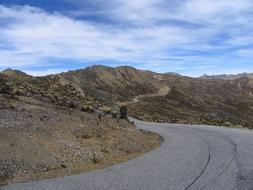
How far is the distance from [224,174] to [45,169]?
5.53 meters

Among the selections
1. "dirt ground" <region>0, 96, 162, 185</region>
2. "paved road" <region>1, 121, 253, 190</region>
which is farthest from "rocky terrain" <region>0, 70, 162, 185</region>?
"paved road" <region>1, 121, 253, 190</region>

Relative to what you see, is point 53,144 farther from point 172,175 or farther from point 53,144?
point 172,175

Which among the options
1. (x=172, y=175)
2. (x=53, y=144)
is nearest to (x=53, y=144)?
(x=53, y=144)

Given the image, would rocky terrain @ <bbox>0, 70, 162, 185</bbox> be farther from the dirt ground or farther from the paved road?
the paved road

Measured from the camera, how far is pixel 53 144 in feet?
53.6

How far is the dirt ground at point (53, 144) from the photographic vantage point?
13383 mm

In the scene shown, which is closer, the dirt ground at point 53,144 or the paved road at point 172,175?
the paved road at point 172,175

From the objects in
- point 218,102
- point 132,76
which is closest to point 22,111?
point 218,102

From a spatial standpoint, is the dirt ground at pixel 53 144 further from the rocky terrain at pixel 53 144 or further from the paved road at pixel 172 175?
the paved road at pixel 172 175

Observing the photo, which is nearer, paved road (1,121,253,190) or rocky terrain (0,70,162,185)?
paved road (1,121,253,190)

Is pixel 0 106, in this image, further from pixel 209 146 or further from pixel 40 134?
pixel 209 146

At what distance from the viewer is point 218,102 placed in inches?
5261

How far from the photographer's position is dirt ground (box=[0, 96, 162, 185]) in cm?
1338

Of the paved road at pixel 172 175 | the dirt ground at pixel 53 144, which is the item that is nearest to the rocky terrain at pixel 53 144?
the dirt ground at pixel 53 144
